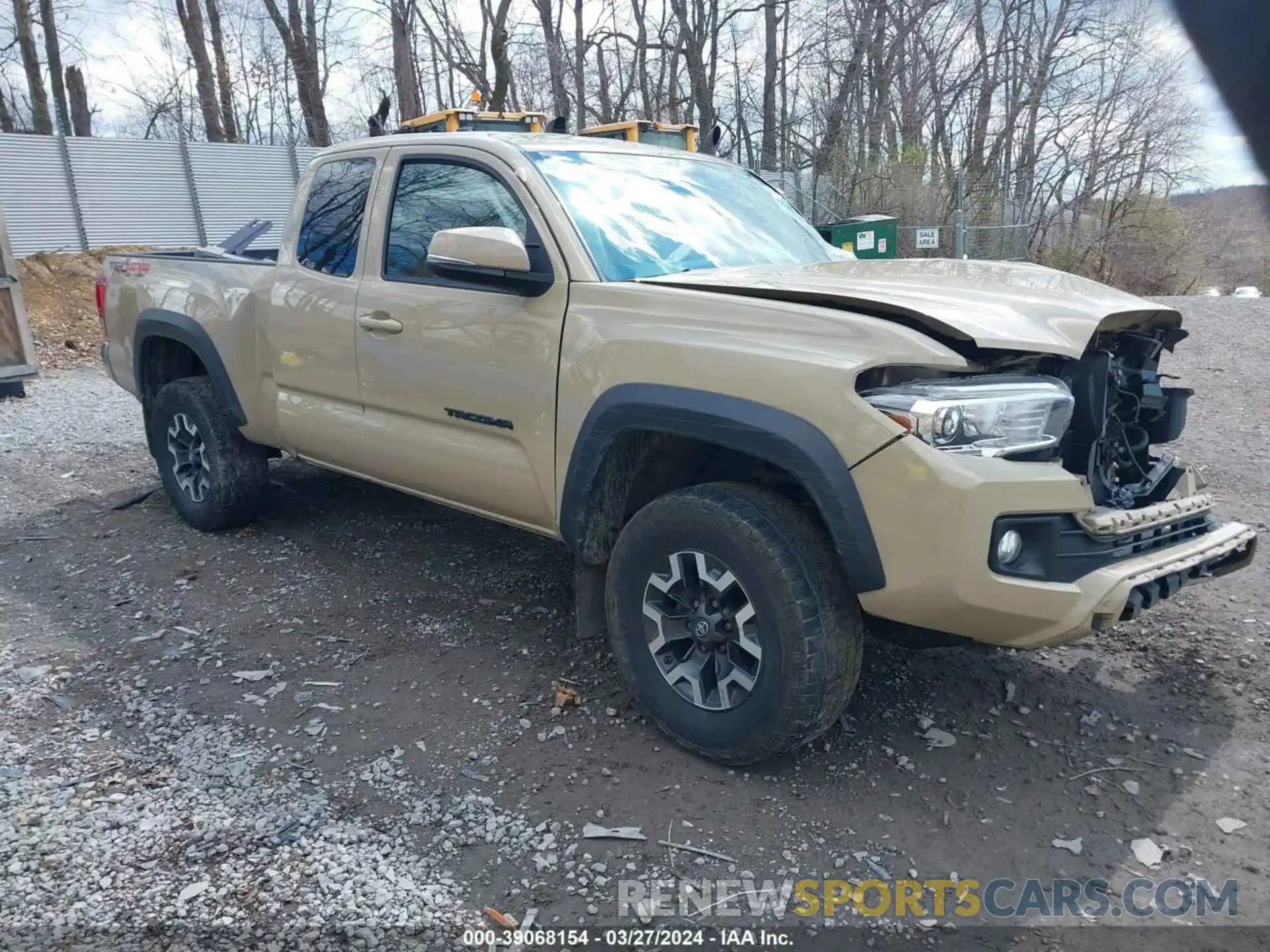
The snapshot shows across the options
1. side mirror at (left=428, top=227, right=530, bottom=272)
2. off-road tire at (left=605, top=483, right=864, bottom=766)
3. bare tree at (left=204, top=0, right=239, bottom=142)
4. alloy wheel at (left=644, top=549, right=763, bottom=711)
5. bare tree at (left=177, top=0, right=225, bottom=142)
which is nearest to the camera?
off-road tire at (left=605, top=483, right=864, bottom=766)

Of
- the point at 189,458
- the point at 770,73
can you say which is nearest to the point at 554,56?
the point at 770,73

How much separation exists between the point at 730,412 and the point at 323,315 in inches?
92.0

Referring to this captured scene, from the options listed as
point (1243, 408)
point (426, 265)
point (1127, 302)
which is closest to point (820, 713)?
point (1127, 302)

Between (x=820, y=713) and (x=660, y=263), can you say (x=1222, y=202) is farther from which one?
(x=660, y=263)

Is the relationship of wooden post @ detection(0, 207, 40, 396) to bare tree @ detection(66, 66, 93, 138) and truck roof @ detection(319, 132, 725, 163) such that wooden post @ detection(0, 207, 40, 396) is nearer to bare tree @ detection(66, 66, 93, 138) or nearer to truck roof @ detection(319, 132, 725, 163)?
truck roof @ detection(319, 132, 725, 163)

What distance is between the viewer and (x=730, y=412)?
9.36 ft

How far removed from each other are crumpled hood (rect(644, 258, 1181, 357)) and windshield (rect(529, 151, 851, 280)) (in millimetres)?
185

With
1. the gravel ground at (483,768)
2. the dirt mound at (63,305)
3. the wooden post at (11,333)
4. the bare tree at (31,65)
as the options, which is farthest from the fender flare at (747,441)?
the bare tree at (31,65)

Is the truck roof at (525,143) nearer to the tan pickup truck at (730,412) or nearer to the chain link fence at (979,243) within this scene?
the tan pickup truck at (730,412)

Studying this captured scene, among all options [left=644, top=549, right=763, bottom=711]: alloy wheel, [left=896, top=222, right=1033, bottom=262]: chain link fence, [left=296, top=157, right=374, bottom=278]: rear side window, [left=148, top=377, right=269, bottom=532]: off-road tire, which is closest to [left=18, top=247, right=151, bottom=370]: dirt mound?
[left=148, top=377, right=269, bottom=532]: off-road tire

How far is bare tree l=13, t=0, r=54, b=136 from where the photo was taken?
20.5 meters

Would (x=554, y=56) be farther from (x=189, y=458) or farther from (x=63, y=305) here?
(x=189, y=458)

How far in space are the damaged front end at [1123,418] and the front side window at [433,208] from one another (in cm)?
209

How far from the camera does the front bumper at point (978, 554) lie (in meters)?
2.51
